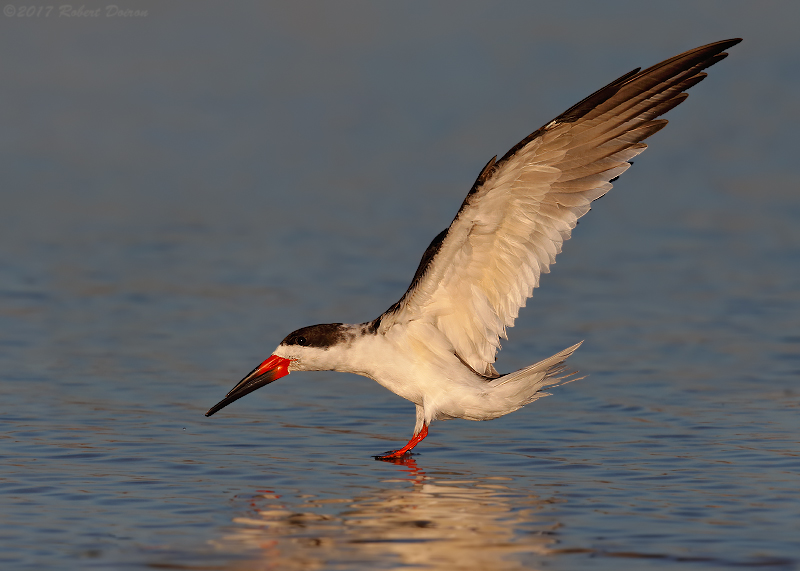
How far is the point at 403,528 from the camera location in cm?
705

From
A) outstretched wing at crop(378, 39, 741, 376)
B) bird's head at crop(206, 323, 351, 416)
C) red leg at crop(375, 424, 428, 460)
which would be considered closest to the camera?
outstretched wing at crop(378, 39, 741, 376)

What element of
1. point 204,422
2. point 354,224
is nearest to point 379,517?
point 204,422

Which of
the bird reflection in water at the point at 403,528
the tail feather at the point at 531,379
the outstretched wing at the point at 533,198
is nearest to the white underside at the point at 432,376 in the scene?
the tail feather at the point at 531,379

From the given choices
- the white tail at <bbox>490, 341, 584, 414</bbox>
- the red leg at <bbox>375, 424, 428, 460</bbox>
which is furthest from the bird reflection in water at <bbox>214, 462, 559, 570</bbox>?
the white tail at <bbox>490, 341, 584, 414</bbox>

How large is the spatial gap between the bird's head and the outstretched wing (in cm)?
40

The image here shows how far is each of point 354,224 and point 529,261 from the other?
368 inches

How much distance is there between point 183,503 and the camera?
750 cm

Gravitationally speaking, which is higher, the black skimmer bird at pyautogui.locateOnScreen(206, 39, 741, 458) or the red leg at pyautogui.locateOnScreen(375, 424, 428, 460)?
the black skimmer bird at pyautogui.locateOnScreen(206, 39, 741, 458)

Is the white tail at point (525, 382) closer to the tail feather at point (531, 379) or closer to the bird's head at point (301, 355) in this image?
the tail feather at point (531, 379)

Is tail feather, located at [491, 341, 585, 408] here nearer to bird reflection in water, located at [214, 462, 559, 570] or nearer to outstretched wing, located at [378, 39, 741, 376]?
outstretched wing, located at [378, 39, 741, 376]

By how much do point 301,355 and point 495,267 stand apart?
1.68m

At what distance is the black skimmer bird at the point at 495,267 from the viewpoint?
823 centimetres

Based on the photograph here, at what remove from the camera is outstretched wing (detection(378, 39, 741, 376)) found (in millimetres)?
8164

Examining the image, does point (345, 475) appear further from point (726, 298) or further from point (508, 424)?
point (726, 298)
